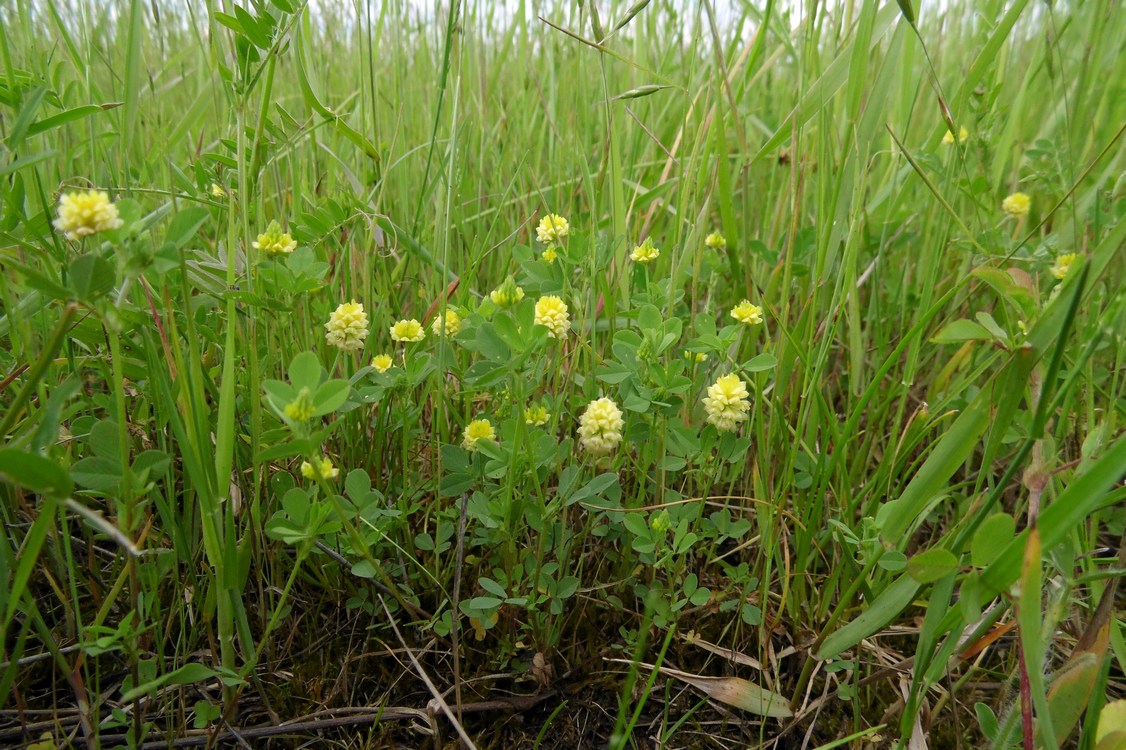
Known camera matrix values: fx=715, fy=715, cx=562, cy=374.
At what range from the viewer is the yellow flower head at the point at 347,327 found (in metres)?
0.94

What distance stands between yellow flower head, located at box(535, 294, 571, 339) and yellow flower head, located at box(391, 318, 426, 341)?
177 mm

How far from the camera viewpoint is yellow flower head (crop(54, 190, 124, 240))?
0.62m

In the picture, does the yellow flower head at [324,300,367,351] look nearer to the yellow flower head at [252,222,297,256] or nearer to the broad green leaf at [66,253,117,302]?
the yellow flower head at [252,222,297,256]

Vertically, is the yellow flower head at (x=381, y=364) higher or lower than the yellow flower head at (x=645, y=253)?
lower

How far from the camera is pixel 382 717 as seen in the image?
87 cm

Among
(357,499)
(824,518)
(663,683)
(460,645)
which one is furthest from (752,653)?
(357,499)

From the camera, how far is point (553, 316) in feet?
3.01

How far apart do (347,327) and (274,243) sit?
0.48 ft

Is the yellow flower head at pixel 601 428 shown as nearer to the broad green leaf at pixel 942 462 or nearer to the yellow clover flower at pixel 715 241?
the broad green leaf at pixel 942 462

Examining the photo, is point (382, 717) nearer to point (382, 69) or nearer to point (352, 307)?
point (352, 307)

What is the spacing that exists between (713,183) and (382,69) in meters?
1.51

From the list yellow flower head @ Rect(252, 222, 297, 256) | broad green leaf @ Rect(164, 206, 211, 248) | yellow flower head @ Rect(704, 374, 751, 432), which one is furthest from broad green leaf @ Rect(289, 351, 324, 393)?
yellow flower head @ Rect(704, 374, 751, 432)

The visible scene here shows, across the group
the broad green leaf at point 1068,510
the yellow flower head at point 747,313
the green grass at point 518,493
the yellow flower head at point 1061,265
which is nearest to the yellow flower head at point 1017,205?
the green grass at point 518,493

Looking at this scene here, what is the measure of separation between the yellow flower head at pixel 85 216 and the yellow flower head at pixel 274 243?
291mm
